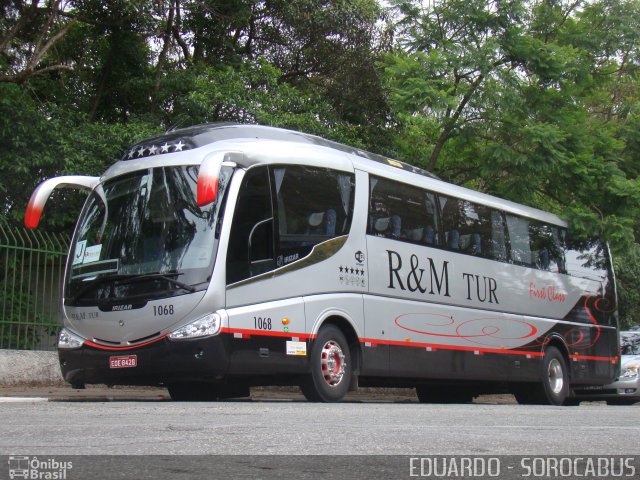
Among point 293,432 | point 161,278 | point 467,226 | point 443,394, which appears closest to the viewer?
point 293,432

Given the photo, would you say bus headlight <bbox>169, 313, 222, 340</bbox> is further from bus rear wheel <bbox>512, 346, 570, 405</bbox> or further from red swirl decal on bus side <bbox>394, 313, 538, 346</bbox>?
bus rear wheel <bbox>512, 346, 570, 405</bbox>

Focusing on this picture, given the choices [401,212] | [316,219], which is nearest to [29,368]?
[316,219]

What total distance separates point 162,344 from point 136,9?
10.4 m

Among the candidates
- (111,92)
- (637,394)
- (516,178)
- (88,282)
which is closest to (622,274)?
(637,394)

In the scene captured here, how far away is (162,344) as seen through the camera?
10.4m

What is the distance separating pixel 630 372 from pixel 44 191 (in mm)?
13292

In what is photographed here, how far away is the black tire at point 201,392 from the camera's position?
41.4 feet

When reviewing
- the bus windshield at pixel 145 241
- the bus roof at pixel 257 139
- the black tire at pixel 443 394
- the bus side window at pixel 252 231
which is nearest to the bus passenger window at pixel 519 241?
the bus roof at pixel 257 139

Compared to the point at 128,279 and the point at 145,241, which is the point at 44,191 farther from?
the point at 128,279

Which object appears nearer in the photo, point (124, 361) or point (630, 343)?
point (124, 361)

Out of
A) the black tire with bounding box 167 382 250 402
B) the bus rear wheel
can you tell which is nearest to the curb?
the black tire with bounding box 167 382 250 402

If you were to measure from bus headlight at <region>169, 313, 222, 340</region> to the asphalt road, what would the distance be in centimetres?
152

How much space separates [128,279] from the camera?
10852 millimetres

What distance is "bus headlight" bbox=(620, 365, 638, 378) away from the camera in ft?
64.4
